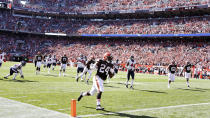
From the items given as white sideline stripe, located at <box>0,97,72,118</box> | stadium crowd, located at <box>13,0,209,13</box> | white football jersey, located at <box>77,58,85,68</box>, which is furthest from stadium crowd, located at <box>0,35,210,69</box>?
white sideline stripe, located at <box>0,97,72,118</box>

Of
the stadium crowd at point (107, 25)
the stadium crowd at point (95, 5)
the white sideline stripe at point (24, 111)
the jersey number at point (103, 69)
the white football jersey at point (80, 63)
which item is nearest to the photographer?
the white sideline stripe at point (24, 111)

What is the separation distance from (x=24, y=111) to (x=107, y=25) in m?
51.8

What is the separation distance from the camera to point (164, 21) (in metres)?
51.2

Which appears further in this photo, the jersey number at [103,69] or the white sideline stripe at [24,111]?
the jersey number at [103,69]

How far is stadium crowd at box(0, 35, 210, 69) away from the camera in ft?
139

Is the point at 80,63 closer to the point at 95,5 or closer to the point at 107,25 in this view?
the point at 107,25

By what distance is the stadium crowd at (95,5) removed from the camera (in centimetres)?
5119

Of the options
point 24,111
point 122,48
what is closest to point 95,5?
point 122,48

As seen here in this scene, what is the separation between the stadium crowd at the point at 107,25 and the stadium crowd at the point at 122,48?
2.05 m

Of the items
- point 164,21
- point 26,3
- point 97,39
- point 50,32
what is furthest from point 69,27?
point 164,21

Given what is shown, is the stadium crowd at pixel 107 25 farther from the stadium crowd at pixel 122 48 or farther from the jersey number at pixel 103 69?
the jersey number at pixel 103 69

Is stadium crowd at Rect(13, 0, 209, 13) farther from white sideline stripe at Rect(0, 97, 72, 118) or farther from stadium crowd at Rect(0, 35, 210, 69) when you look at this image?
white sideline stripe at Rect(0, 97, 72, 118)

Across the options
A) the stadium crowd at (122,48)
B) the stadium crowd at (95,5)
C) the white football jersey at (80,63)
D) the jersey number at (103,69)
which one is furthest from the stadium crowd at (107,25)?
the jersey number at (103,69)

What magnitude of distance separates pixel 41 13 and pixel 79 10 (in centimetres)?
963
